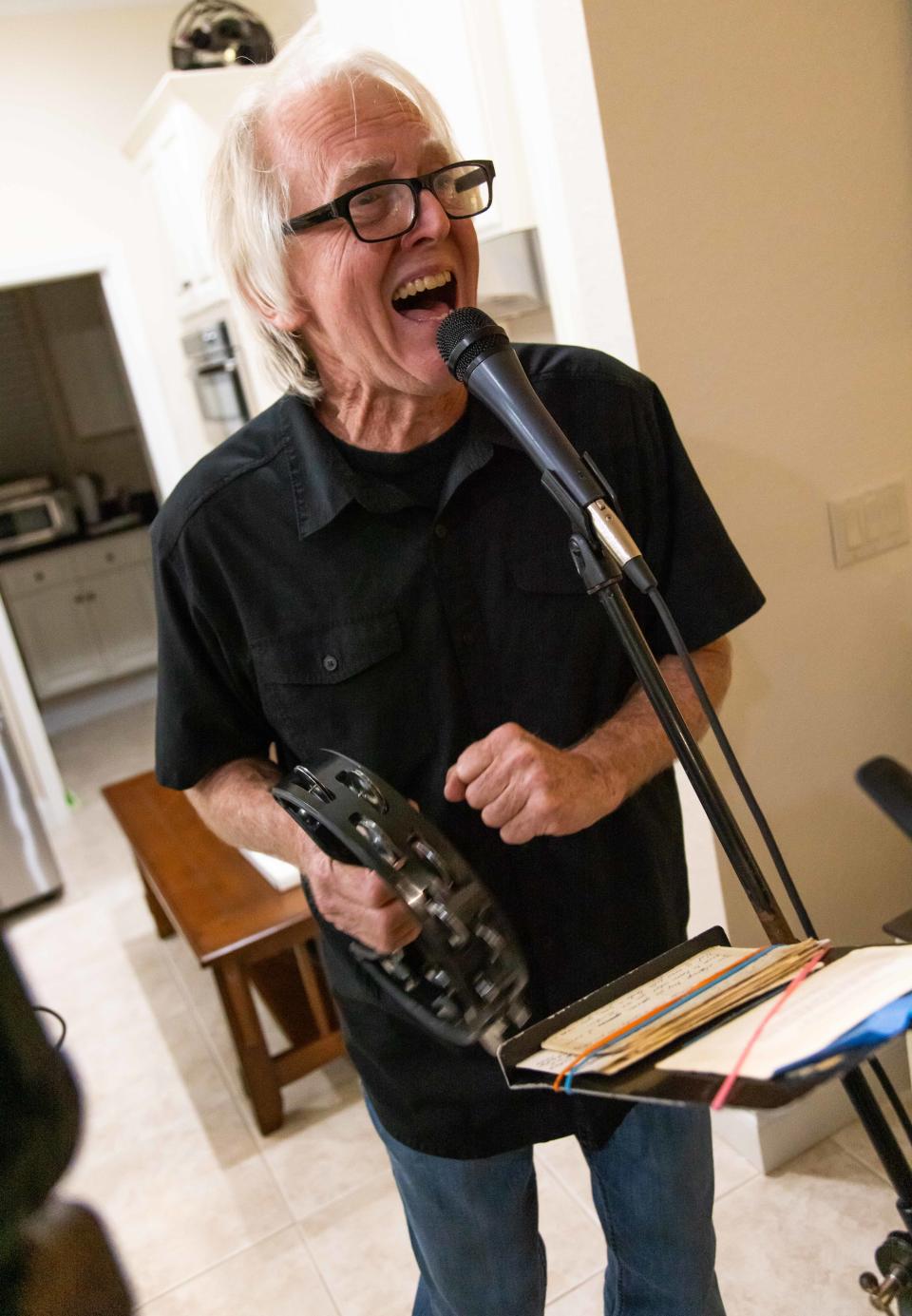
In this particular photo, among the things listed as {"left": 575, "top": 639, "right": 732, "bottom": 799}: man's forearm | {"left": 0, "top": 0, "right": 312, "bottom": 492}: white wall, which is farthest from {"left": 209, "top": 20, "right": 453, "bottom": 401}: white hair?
{"left": 0, "top": 0, "right": 312, "bottom": 492}: white wall

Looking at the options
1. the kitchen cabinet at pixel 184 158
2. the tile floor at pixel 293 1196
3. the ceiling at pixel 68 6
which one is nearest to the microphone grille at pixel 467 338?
the tile floor at pixel 293 1196

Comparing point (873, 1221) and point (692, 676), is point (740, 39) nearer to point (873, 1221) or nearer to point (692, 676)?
point (692, 676)

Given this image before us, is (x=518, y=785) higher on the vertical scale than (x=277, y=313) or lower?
lower

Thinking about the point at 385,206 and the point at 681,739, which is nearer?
the point at 681,739

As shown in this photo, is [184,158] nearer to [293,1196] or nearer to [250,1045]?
[250,1045]

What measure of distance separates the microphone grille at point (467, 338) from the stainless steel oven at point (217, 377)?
281 centimetres

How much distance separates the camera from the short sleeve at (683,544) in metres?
1.07

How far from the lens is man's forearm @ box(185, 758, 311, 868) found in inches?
41.6

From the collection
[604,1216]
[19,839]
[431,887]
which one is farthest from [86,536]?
[431,887]

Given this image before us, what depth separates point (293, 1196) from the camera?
2037 millimetres

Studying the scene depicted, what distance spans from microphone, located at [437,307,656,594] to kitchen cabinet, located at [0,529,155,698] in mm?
5210

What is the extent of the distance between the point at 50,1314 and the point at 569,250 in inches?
58.2

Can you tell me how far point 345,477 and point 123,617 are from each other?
17.5 ft

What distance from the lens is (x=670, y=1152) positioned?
1091mm
